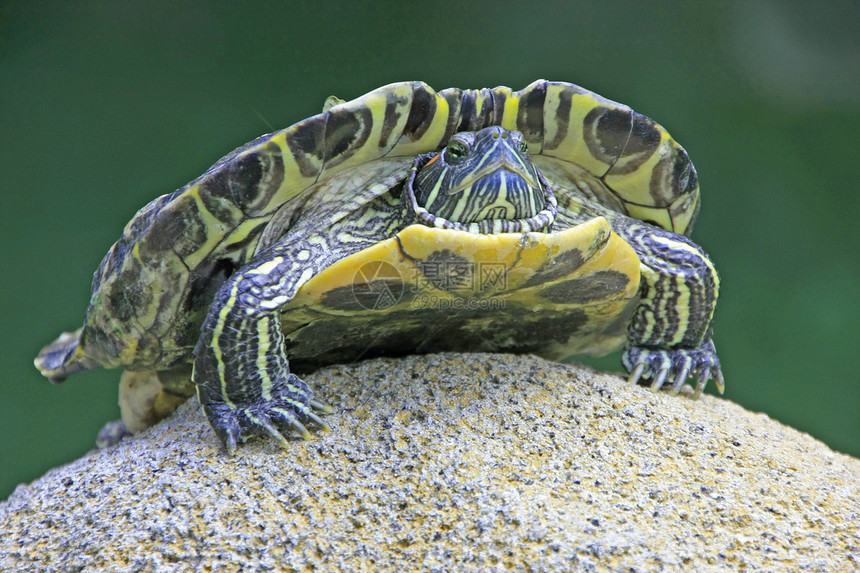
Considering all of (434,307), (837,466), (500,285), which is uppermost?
(500,285)

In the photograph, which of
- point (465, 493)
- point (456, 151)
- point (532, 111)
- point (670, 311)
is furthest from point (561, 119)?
point (465, 493)

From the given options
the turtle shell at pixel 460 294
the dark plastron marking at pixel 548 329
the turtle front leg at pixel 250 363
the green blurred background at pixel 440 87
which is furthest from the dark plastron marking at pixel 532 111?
the green blurred background at pixel 440 87

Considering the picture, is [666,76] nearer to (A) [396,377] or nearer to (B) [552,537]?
(A) [396,377]

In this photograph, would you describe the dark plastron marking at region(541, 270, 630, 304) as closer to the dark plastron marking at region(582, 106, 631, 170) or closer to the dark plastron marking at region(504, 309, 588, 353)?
the dark plastron marking at region(504, 309, 588, 353)

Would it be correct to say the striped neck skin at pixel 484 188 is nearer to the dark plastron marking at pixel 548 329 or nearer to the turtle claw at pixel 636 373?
the dark plastron marking at pixel 548 329

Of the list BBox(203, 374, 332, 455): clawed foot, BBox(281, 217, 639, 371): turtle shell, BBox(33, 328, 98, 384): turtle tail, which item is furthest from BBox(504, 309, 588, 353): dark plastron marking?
BBox(33, 328, 98, 384): turtle tail

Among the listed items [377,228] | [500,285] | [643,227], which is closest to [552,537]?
[500,285]

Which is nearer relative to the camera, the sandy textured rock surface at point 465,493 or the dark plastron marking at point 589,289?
the sandy textured rock surface at point 465,493

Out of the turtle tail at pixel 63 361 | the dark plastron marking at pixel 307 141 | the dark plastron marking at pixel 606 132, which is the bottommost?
the turtle tail at pixel 63 361

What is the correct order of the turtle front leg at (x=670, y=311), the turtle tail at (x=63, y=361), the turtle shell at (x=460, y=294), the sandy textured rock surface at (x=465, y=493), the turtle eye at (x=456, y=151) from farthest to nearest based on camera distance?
the turtle tail at (x=63, y=361) < the turtle front leg at (x=670, y=311) < the turtle eye at (x=456, y=151) < the turtle shell at (x=460, y=294) < the sandy textured rock surface at (x=465, y=493)
